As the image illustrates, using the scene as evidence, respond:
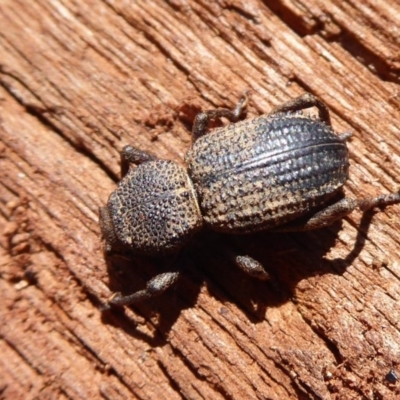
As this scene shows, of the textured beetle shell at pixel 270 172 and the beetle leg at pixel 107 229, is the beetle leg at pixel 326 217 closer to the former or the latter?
the textured beetle shell at pixel 270 172

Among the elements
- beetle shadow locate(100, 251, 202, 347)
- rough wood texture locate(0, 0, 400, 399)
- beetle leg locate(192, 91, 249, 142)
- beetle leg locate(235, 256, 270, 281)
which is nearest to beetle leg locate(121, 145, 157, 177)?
rough wood texture locate(0, 0, 400, 399)

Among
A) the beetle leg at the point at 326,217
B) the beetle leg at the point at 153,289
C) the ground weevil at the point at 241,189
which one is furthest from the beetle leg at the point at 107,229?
the beetle leg at the point at 326,217

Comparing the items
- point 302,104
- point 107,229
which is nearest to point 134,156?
point 107,229

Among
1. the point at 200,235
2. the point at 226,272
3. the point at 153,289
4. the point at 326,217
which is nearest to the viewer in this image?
the point at 326,217

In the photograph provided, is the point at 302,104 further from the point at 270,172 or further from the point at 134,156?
the point at 134,156

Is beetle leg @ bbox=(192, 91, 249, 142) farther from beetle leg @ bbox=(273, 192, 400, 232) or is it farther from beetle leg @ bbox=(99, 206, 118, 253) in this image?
beetle leg @ bbox=(273, 192, 400, 232)

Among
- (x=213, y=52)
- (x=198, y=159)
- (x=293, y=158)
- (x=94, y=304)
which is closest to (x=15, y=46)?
(x=213, y=52)
